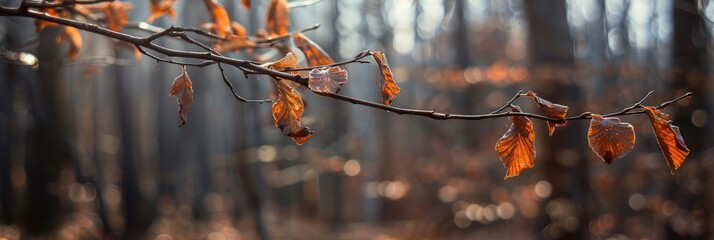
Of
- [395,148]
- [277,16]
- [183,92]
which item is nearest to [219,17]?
[277,16]

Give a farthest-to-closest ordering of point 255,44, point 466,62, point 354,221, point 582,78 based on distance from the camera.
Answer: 1. point 354,221
2. point 466,62
3. point 582,78
4. point 255,44

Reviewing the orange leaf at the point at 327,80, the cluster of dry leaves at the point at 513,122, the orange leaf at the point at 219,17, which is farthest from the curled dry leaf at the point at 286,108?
the orange leaf at the point at 219,17

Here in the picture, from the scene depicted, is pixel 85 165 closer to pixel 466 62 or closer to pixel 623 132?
pixel 466 62

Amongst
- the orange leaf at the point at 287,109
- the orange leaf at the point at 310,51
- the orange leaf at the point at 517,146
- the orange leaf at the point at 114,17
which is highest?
the orange leaf at the point at 114,17

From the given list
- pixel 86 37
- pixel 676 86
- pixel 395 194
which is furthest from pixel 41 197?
pixel 676 86

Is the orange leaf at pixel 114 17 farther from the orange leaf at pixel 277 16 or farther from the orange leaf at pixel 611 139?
the orange leaf at pixel 611 139

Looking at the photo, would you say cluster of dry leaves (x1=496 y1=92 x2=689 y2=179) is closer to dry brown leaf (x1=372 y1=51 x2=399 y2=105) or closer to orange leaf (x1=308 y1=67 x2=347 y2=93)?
dry brown leaf (x1=372 y1=51 x2=399 y2=105)

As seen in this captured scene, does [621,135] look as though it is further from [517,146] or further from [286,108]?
[286,108]
